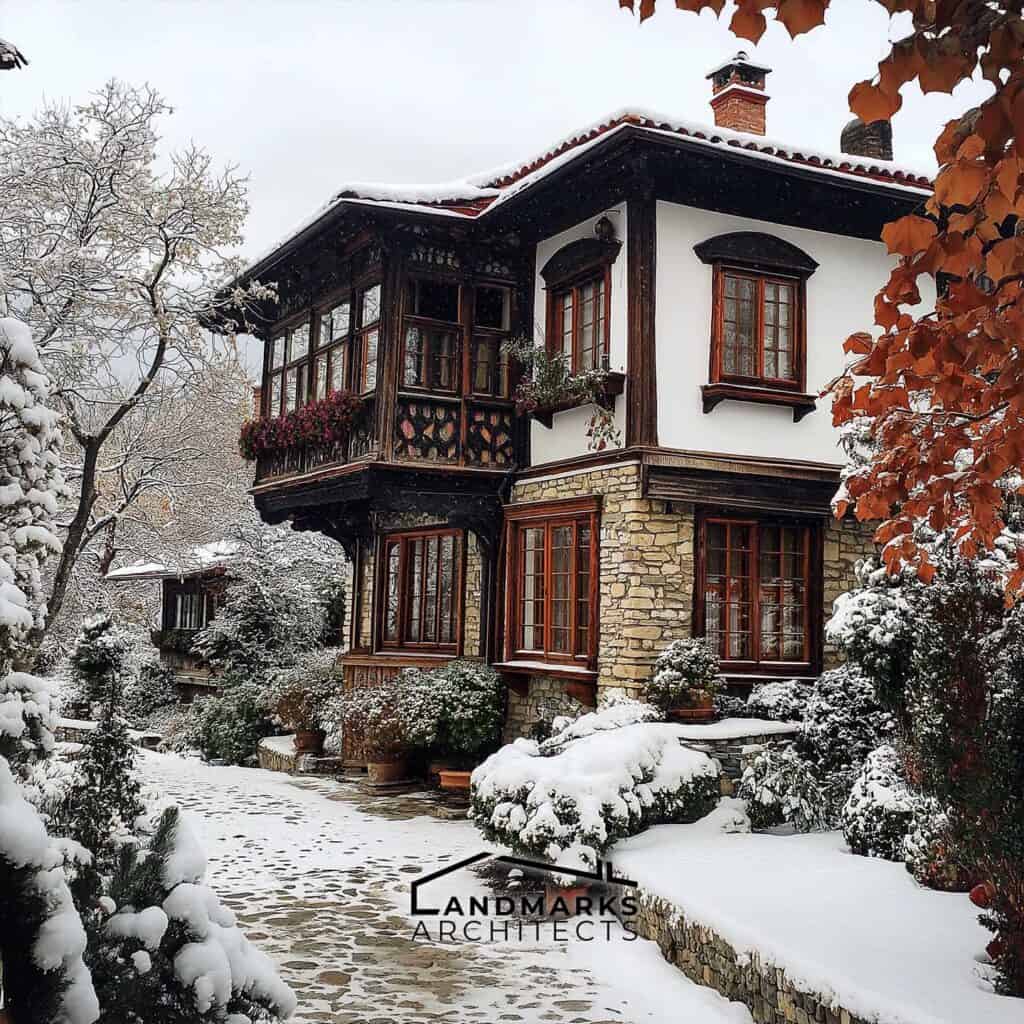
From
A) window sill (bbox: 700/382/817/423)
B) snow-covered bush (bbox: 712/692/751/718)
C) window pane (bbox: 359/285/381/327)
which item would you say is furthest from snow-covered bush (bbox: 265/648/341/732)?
window sill (bbox: 700/382/817/423)

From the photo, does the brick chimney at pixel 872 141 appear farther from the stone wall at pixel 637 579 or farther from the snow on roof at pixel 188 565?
the snow on roof at pixel 188 565

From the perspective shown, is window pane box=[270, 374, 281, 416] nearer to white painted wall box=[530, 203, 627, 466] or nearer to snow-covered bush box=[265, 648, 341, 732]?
snow-covered bush box=[265, 648, 341, 732]

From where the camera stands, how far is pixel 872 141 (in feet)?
49.4

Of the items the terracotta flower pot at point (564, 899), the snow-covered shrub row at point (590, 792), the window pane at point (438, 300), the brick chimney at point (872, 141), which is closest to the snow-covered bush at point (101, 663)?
the snow-covered shrub row at point (590, 792)

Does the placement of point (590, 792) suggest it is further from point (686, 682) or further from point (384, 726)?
point (384, 726)

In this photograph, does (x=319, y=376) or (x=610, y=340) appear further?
(x=319, y=376)

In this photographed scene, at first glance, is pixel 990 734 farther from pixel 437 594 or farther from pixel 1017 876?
pixel 437 594

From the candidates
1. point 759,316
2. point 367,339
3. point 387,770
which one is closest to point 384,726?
point 387,770

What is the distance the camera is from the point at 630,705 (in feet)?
36.1

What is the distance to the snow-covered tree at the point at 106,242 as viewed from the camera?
11.7 meters

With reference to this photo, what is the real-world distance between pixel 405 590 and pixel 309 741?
7.99 ft

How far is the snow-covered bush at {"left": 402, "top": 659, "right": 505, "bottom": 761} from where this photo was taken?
1293cm

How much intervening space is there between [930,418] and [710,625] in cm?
666

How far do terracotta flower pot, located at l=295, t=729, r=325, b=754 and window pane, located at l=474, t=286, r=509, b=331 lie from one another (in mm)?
6025
